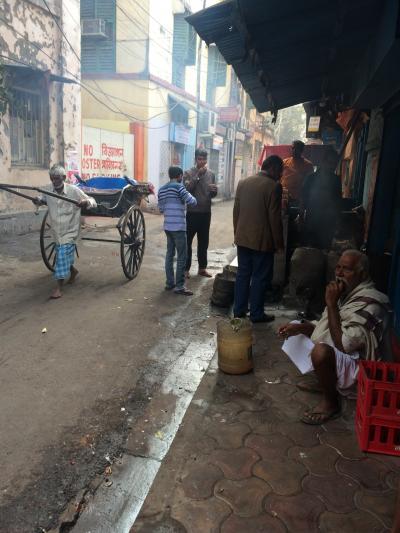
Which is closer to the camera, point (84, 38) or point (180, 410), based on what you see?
point (180, 410)

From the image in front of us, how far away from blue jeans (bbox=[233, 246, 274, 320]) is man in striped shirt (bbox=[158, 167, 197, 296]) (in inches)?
55.9

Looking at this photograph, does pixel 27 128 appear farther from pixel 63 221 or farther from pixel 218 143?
pixel 218 143

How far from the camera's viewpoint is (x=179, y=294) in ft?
20.7

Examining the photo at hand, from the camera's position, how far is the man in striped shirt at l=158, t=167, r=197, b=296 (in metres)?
6.14

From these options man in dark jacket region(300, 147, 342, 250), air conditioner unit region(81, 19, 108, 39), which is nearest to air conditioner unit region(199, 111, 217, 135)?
air conditioner unit region(81, 19, 108, 39)

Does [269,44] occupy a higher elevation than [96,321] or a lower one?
higher

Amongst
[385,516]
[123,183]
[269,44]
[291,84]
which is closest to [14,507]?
[385,516]

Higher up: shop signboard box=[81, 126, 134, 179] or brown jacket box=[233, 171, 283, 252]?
shop signboard box=[81, 126, 134, 179]

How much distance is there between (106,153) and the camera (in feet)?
49.0

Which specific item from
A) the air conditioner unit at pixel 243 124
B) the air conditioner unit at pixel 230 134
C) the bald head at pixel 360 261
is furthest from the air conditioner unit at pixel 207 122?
the bald head at pixel 360 261

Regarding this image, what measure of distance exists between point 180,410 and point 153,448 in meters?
0.52

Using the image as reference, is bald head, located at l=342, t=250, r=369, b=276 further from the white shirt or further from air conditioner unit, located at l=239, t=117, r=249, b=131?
air conditioner unit, located at l=239, t=117, r=249, b=131

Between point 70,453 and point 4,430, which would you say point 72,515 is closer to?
point 70,453

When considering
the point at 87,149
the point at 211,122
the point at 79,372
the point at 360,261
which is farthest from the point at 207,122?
the point at 360,261
